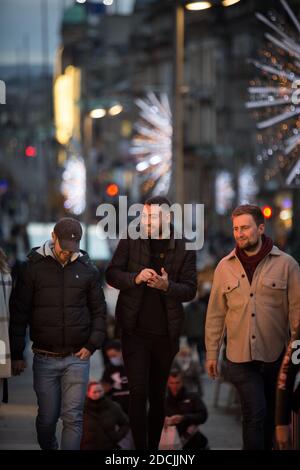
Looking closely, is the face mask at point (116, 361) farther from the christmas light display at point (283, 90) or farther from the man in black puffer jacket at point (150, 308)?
the man in black puffer jacket at point (150, 308)

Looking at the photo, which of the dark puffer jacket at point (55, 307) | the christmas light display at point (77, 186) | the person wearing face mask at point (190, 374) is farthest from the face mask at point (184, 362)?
the christmas light display at point (77, 186)

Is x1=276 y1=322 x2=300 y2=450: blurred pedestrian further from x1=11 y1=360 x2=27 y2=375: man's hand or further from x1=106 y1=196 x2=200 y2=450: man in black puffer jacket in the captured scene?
x1=11 y1=360 x2=27 y2=375: man's hand

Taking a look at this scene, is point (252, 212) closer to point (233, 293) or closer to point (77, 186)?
point (233, 293)

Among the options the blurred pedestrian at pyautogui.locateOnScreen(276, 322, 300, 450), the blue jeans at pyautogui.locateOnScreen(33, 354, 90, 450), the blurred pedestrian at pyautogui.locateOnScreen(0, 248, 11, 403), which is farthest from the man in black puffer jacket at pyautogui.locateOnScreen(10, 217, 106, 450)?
the blurred pedestrian at pyautogui.locateOnScreen(276, 322, 300, 450)

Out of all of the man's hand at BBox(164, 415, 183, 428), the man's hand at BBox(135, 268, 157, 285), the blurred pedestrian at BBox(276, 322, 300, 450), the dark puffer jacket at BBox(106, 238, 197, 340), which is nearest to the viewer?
the blurred pedestrian at BBox(276, 322, 300, 450)

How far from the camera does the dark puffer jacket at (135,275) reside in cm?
927

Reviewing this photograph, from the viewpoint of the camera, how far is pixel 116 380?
13.2 metres

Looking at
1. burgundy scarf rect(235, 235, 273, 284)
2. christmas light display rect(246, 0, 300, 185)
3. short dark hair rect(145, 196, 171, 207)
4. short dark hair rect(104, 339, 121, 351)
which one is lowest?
short dark hair rect(104, 339, 121, 351)

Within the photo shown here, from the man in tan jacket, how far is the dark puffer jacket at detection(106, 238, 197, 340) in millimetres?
390

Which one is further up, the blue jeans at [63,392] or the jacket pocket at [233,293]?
the jacket pocket at [233,293]

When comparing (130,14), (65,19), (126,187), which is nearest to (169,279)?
(126,187)

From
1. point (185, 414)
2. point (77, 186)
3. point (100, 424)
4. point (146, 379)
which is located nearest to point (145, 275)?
point (146, 379)

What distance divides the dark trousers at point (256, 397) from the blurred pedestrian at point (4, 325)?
1440mm

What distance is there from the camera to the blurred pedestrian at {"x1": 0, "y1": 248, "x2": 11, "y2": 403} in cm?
880
